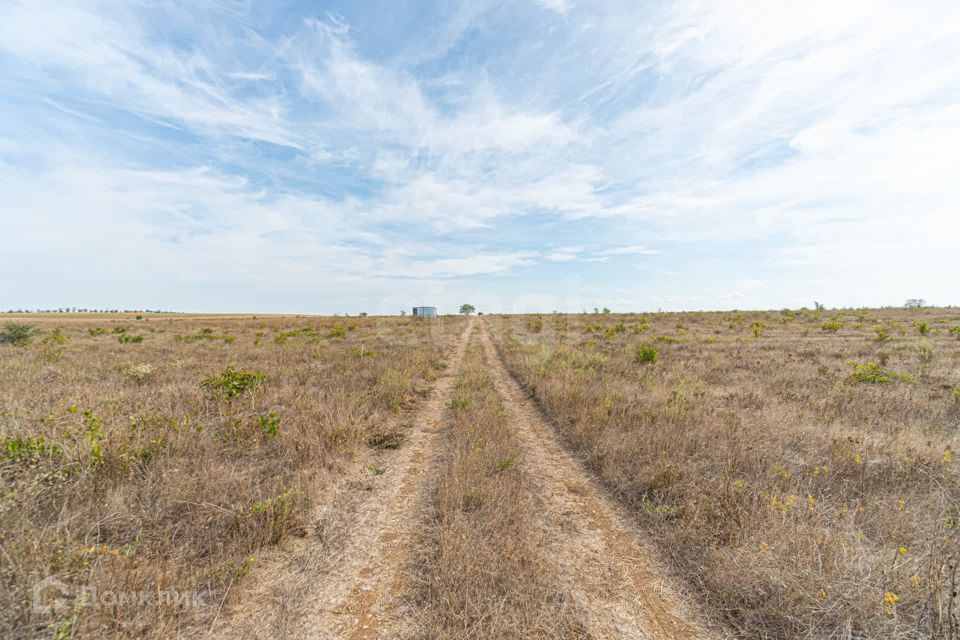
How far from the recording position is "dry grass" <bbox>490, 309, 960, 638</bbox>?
310 centimetres

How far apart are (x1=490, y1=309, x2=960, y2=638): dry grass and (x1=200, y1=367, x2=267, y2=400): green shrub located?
8006 millimetres

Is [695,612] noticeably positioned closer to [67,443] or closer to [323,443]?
[323,443]

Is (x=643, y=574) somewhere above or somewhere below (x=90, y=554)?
below

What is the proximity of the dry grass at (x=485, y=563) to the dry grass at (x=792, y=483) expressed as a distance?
1.65 m

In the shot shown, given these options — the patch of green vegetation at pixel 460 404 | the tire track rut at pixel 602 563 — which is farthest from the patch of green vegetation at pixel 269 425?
the tire track rut at pixel 602 563

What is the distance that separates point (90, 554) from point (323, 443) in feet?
10.7

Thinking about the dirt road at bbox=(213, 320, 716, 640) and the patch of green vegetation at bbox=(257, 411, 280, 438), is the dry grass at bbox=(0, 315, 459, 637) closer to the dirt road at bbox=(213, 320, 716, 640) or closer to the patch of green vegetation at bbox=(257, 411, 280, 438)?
the patch of green vegetation at bbox=(257, 411, 280, 438)

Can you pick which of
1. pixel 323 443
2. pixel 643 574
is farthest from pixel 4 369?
pixel 643 574

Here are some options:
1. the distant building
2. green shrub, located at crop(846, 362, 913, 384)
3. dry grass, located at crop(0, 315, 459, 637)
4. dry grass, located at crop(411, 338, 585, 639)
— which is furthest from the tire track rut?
the distant building

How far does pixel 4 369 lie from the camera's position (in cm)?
1062

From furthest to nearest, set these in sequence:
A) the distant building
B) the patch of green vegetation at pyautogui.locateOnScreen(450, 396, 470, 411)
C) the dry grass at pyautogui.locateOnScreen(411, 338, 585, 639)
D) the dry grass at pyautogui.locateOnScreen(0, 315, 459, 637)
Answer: the distant building < the patch of green vegetation at pyautogui.locateOnScreen(450, 396, 470, 411) < the dry grass at pyautogui.locateOnScreen(411, 338, 585, 639) < the dry grass at pyautogui.locateOnScreen(0, 315, 459, 637)

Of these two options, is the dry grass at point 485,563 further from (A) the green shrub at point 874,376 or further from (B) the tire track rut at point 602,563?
(A) the green shrub at point 874,376

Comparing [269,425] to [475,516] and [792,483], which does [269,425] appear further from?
[792,483]

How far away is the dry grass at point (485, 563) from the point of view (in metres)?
2.97
